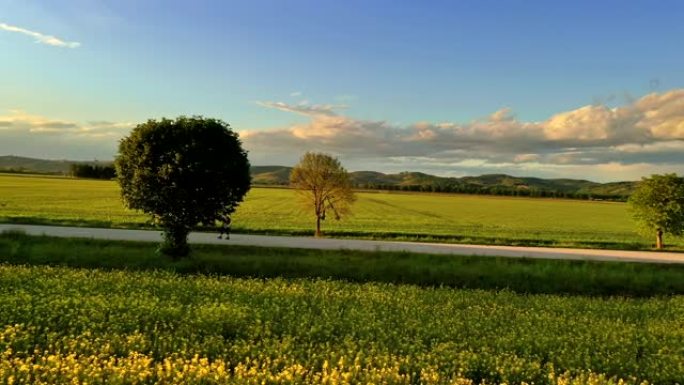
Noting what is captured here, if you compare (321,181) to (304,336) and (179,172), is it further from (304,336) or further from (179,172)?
(304,336)

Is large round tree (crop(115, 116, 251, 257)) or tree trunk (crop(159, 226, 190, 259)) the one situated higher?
large round tree (crop(115, 116, 251, 257))

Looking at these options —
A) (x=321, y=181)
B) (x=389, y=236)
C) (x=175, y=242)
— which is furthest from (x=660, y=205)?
(x=175, y=242)

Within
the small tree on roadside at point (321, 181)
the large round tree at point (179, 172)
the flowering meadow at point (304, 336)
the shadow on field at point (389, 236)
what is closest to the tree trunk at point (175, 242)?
the large round tree at point (179, 172)

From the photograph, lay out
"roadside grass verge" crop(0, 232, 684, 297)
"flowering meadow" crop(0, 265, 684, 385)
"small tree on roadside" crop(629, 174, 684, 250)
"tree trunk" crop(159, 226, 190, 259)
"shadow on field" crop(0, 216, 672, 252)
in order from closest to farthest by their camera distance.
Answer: "flowering meadow" crop(0, 265, 684, 385) → "roadside grass verge" crop(0, 232, 684, 297) → "tree trunk" crop(159, 226, 190, 259) → "shadow on field" crop(0, 216, 672, 252) → "small tree on roadside" crop(629, 174, 684, 250)

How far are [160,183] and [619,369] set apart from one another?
17.5 metres

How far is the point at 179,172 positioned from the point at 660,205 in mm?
36072

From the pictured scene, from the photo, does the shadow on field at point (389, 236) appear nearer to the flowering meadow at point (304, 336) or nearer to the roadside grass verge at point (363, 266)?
the roadside grass verge at point (363, 266)

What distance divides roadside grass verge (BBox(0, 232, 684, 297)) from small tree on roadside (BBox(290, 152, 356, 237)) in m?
14.4

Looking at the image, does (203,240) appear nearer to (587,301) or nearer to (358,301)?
(358,301)

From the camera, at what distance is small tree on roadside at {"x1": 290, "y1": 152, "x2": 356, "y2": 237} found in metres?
40.3

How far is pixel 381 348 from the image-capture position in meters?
10.0

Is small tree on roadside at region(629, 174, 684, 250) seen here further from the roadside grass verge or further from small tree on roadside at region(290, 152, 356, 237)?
small tree on roadside at region(290, 152, 356, 237)

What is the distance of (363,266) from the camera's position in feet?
74.9

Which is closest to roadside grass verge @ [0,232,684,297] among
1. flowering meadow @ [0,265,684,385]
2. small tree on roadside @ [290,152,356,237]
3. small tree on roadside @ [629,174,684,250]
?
flowering meadow @ [0,265,684,385]
